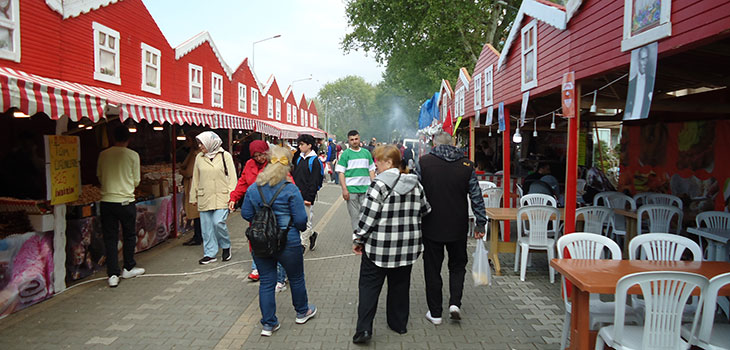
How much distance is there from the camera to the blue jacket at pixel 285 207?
386 centimetres

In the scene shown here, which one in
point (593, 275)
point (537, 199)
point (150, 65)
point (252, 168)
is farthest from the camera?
point (150, 65)

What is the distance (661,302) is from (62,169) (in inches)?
246

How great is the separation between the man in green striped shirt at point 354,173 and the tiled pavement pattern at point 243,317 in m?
1.08

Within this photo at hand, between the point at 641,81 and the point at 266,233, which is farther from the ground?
the point at 641,81

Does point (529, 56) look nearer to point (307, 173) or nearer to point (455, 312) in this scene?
point (307, 173)

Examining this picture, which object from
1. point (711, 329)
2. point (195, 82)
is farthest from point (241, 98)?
point (711, 329)

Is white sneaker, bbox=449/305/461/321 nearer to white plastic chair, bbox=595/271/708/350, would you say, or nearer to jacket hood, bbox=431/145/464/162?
jacket hood, bbox=431/145/464/162

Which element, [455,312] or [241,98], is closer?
[455,312]

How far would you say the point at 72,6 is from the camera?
757cm

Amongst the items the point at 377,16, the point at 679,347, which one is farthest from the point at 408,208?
the point at 377,16

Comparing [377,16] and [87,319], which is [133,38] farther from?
[377,16]

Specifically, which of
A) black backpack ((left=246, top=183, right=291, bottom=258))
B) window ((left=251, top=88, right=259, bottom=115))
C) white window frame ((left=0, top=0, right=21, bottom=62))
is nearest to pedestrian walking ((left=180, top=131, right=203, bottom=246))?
white window frame ((left=0, top=0, right=21, bottom=62))

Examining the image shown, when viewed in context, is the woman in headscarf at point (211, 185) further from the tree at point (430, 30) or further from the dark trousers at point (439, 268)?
the tree at point (430, 30)

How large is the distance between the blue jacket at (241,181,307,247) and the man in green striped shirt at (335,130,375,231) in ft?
9.14
